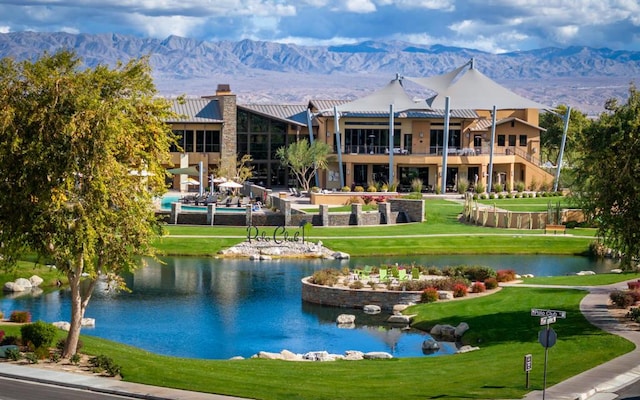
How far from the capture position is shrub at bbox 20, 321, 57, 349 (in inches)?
1296

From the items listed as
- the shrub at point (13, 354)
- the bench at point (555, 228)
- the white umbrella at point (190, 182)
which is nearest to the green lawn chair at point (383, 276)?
the shrub at point (13, 354)

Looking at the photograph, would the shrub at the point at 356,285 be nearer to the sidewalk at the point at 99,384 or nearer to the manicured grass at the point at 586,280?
the manicured grass at the point at 586,280

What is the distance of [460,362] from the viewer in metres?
34.3

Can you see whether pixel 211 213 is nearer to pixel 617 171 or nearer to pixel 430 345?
pixel 430 345

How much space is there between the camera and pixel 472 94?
101 metres

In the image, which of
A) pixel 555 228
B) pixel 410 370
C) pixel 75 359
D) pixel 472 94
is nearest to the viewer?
pixel 75 359

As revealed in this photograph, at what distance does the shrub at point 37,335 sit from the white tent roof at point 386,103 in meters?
69.4

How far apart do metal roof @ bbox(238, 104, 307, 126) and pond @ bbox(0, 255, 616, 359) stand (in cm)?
4454

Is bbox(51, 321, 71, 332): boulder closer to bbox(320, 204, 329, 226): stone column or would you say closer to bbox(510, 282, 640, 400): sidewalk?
bbox(510, 282, 640, 400): sidewalk

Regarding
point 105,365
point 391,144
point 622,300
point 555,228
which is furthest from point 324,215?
point 105,365

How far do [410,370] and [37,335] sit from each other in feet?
35.4

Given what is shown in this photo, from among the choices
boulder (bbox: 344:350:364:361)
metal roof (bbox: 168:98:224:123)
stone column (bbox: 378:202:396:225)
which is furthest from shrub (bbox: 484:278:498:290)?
metal roof (bbox: 168:98:224:123)

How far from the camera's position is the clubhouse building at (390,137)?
99.4 m

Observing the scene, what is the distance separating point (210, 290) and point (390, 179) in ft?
146
